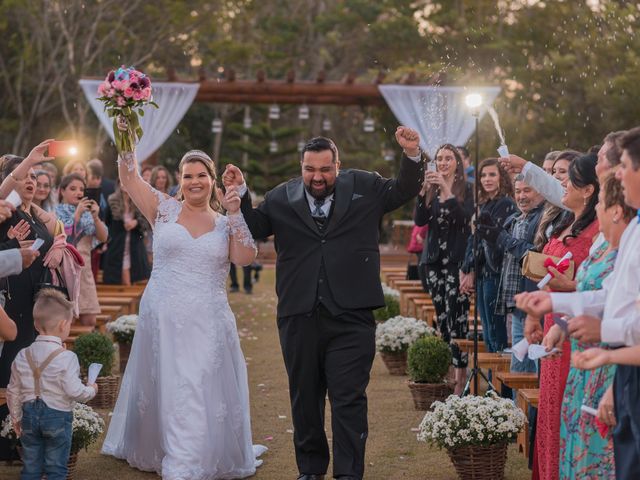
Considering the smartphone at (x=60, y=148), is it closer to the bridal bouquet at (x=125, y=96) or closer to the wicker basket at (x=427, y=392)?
the bridal bouquet at (x=125, y=96)

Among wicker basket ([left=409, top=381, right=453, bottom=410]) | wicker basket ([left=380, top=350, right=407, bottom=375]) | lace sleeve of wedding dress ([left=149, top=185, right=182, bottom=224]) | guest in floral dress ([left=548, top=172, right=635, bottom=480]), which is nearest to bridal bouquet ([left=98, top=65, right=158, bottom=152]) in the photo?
lace sleeve of wedding dress ([left=149, top=185, right=182, bottom=224])

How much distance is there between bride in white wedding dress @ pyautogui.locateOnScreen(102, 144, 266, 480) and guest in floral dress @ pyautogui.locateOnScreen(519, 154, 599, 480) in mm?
2133

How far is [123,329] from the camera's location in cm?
1155

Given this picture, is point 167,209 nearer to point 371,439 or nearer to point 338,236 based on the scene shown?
point 338,236

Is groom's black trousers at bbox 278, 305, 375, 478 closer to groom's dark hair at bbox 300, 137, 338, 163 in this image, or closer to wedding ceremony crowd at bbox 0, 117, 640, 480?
wedding ceremony crowd at bbox 0, 117, 640, 480

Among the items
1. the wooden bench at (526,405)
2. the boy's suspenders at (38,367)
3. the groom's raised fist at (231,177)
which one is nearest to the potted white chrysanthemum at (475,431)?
the wooden bench at (526,405)

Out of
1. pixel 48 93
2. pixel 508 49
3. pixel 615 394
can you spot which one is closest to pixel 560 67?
pixel 508 49

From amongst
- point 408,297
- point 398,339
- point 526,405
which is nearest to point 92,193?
point 398,339

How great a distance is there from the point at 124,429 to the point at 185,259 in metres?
1.32

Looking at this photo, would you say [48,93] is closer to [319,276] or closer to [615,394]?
[319,276]

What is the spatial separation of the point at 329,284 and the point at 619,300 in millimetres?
2703

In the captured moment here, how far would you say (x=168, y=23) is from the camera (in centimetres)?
3384

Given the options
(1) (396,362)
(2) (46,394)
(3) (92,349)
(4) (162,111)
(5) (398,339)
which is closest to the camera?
(2) (46,394)

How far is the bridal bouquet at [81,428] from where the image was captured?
722cm
